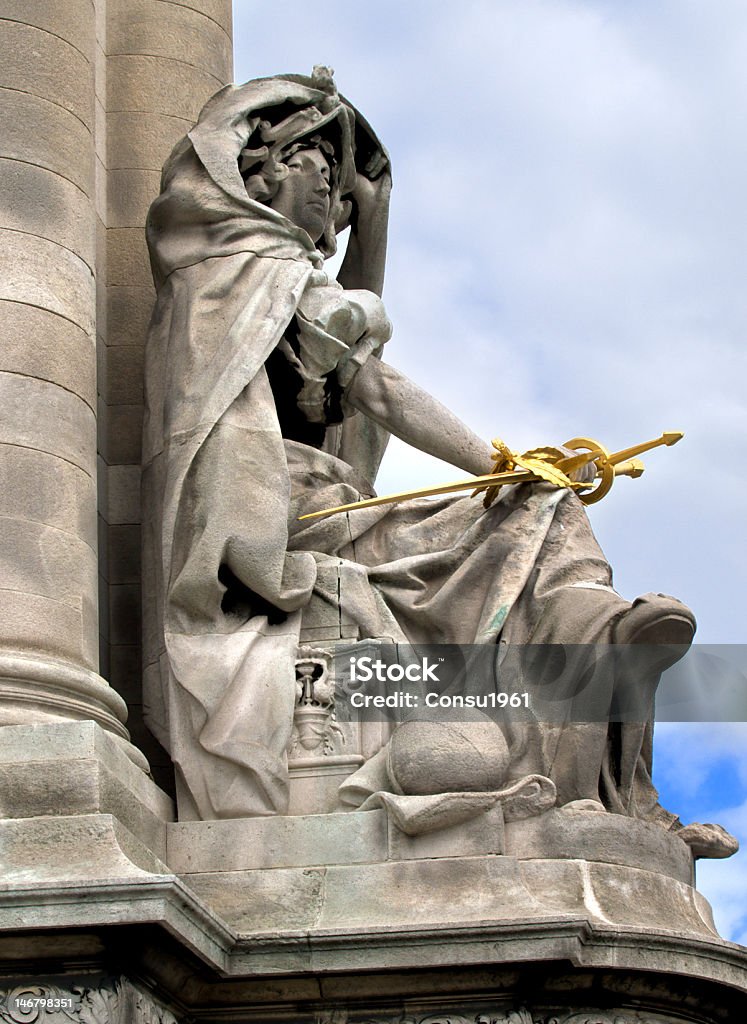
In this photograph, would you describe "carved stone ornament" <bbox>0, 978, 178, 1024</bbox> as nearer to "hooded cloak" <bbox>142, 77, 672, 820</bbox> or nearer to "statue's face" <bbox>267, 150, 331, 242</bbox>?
"hooded cloak" <bbox>142, 77, 672, 820</bbox>

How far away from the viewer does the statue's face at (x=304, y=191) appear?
590 inches

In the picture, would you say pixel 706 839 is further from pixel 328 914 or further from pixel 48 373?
pixel 48 373

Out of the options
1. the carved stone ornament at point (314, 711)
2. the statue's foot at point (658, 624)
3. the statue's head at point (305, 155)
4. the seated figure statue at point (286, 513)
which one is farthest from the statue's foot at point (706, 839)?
the statue's head at point (305, 155)

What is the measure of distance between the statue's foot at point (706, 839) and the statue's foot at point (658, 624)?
1.08 m

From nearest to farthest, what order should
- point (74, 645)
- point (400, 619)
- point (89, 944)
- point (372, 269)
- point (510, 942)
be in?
point (89, 944), point (510, 942), point (74, 645), point (400, 619), point (372, 269)

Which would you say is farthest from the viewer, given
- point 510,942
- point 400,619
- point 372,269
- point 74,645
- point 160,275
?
point 372,269

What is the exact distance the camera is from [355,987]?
470 inches

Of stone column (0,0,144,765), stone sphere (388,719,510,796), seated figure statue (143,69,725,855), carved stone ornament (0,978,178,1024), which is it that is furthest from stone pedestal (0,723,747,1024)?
stone column (0,0,144,765)

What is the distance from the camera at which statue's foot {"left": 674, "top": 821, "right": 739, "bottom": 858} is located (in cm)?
Result: 1345

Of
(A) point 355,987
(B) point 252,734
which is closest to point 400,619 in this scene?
(B) point 252,734

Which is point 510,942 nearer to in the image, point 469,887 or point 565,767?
point 469,887

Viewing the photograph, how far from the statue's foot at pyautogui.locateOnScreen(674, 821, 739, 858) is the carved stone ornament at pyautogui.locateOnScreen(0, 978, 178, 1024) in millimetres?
3578

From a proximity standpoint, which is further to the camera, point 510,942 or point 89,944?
point 510,942

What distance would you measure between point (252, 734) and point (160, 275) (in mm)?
3176
